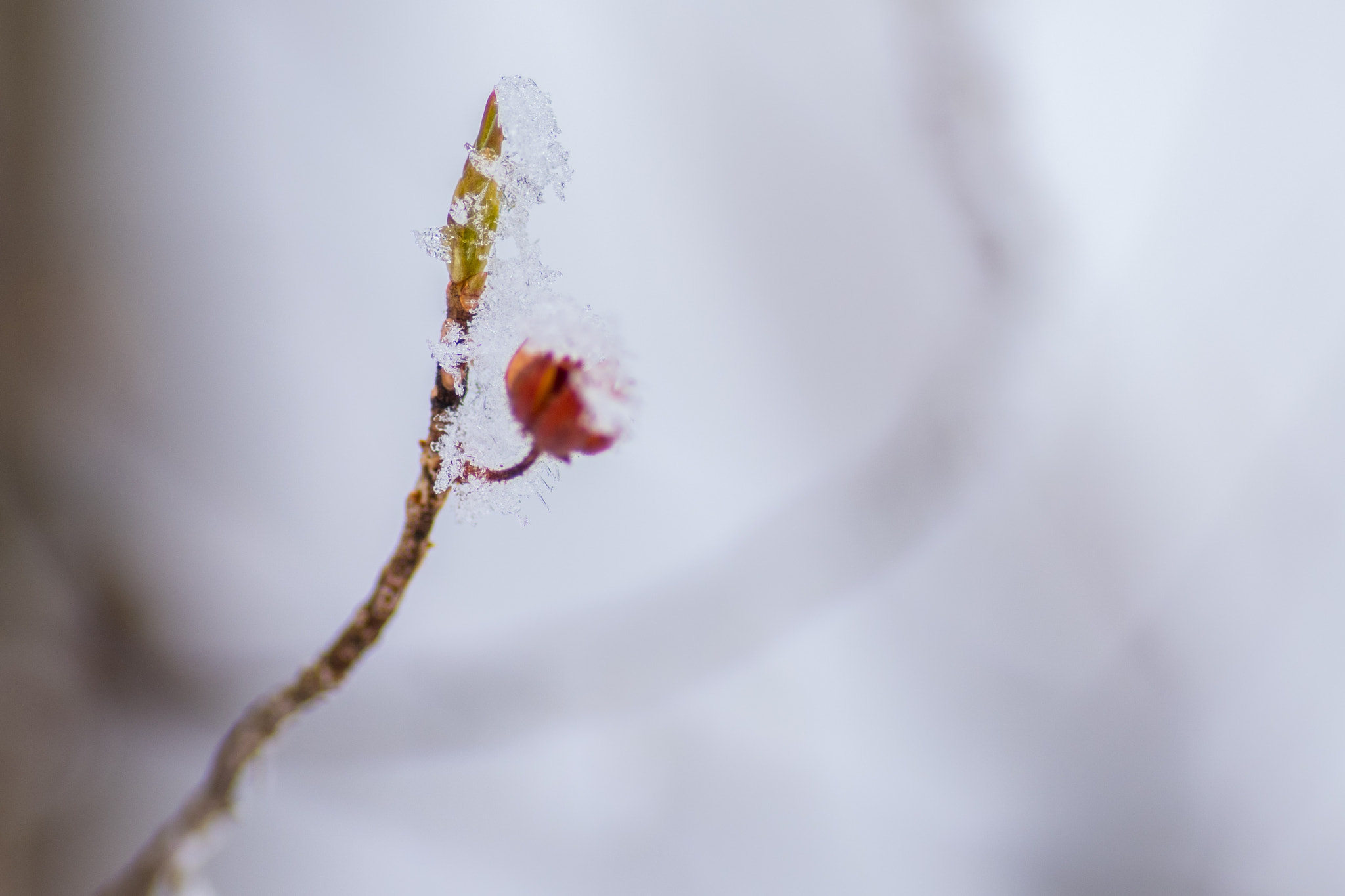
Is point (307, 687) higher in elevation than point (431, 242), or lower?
lower

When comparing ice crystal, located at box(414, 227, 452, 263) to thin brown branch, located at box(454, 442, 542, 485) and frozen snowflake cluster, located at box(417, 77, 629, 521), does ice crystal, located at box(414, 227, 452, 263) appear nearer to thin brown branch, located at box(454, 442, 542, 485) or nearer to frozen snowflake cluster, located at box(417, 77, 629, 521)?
frozen snowflake cluster, located at box(417, 77, 629, 521)

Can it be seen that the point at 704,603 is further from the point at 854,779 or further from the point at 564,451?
the point at 564,451

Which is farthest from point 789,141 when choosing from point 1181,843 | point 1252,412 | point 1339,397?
point 1181,843

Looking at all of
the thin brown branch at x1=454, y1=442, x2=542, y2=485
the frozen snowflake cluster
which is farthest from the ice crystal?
the thin brown branch at x1=454, y1=442, x2=542, y2=485

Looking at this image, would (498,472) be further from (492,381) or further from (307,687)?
(307,687)

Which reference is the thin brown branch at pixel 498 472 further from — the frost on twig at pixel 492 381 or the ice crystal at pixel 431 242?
the ice crystal at pixel 431 242

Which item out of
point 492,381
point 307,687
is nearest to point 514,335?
point 492,381
